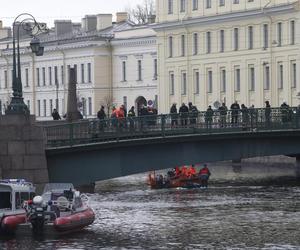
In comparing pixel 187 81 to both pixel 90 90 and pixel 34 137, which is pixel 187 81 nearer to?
pixel 90 90

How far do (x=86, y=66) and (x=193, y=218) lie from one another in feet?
252

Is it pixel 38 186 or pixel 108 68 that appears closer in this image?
pixel 38 186

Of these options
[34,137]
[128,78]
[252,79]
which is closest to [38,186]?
[34,137]

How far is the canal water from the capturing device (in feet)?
178

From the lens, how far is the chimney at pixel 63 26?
14879 centimetres

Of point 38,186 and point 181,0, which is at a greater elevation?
point 181,0

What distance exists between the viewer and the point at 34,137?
59.7 metres

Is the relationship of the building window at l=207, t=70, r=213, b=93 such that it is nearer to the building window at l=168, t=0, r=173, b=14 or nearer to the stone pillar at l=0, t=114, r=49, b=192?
the building window at l=168, t=0, r=173, b=14

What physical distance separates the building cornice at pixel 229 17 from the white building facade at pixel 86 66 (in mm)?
5041

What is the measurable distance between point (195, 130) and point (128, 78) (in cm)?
7112

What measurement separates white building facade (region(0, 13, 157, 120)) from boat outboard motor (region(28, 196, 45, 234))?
76.1m

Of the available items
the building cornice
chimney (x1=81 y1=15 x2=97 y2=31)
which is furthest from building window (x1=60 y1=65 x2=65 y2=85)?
the building cornice

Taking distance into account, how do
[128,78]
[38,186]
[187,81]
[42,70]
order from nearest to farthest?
1. [38,186]
2. [187,81]
3. [128,78]
4. [42,70]

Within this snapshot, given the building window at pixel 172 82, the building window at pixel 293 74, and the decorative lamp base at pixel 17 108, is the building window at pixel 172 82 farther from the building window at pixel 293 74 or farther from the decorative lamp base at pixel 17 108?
the decorative lamp base at pixel 17 108
